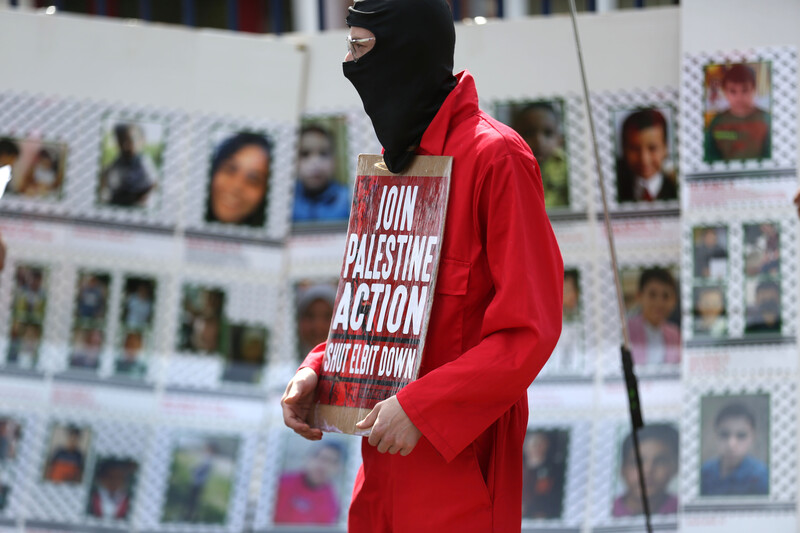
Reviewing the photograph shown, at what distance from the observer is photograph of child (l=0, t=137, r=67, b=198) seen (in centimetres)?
359

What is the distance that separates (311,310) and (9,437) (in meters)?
1.08

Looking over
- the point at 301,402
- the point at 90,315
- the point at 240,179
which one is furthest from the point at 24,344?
the point at 301,402

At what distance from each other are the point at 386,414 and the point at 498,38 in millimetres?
2200

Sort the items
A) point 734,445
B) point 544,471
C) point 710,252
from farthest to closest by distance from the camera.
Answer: point 544,471 → point 710,252 → point 734,445

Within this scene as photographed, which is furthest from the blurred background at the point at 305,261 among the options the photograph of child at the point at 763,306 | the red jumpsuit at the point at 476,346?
the red jumpsuit at the point at 476,346

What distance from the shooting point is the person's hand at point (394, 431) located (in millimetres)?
1416

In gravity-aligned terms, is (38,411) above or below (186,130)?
below

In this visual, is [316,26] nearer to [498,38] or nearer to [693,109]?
[498,38]

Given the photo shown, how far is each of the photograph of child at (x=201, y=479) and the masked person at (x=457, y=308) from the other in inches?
72.1

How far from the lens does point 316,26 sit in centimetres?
410

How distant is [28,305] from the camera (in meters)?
3.57

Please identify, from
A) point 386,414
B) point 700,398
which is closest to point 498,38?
point 700,398

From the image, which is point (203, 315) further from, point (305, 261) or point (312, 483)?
point (312, 483)

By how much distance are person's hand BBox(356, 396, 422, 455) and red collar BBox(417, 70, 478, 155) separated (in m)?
0.40
